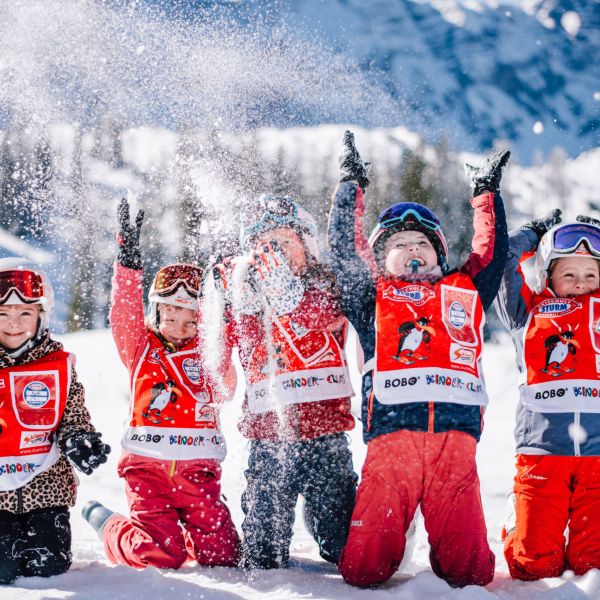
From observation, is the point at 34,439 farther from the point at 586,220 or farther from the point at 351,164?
the point at 586,220

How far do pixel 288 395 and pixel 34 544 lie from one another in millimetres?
1654

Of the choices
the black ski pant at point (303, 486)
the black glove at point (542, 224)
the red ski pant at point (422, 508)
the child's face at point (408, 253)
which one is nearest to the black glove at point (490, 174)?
the child's face at point (408, 253)

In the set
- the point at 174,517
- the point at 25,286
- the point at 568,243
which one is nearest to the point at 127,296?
the point at 25,286

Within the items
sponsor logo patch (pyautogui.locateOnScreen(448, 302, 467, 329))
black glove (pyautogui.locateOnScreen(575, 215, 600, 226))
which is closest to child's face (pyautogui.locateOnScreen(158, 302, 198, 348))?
sponsor logo patch (pyautogui.locateOnScreen(448, 302, 467, 329))

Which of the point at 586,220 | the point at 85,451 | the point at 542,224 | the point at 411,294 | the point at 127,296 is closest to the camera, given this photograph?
the point at 85,451

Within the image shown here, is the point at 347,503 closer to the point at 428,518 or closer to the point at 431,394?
the point at 428,518

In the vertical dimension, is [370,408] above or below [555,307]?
below

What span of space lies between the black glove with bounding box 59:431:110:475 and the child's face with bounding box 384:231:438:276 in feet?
6.70

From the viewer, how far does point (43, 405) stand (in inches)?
162

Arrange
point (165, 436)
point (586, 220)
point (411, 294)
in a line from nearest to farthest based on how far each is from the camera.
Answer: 1. point (411, 294)
2. point (165, 436)
3. point (586, 220)

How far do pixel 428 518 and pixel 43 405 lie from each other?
91.1 inches

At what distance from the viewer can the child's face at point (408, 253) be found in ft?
14.2

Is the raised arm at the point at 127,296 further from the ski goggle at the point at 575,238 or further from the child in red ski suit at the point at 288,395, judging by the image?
the ski goggle at the point at 575,238

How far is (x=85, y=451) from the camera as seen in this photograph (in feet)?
13.0
